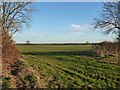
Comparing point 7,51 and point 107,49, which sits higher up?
point 7,51

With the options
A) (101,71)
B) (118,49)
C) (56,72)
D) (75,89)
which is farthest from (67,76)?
(118,49)

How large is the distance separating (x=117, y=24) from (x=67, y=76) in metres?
16.4

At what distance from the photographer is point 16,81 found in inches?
678

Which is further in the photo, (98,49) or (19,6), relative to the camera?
(98,49)

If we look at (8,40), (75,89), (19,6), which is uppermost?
(19,6)

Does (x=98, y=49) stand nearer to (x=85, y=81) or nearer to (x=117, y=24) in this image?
(x=117, y=24)

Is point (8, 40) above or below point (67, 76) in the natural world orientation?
above

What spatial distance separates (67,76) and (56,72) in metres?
1.16

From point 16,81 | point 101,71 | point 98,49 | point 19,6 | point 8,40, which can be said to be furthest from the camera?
point 98,49

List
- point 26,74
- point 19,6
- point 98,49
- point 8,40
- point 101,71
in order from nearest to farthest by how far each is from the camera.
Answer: point 26,74
point 8,40
point 101,71
point 19,6
point 98,49

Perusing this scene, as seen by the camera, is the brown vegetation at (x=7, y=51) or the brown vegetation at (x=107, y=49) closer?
the brown vegetation at (x=7, y=51)

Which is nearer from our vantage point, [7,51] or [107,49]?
[7,51]

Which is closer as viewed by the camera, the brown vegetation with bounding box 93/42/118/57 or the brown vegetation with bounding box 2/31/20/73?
the brown vegetation with bounding box 2/31/20/73

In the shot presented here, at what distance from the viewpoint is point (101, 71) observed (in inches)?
922
